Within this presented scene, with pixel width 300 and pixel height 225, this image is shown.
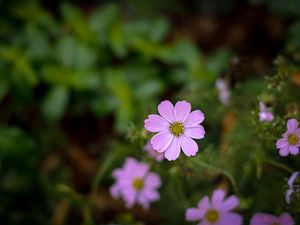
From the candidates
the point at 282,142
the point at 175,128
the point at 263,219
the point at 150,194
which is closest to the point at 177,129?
the point at 175,128

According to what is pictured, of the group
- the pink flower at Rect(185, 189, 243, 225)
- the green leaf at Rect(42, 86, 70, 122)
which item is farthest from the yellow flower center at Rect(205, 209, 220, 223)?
the green leaf at Rect(42, 86, 70, 122)

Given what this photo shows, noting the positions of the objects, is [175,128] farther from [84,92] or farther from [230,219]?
[84,92]

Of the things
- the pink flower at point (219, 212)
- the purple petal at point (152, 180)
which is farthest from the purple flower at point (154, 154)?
the pink flower at point (219, 212)

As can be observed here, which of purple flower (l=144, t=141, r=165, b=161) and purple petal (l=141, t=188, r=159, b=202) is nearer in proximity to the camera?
purple flower (l=144, t=141, r=165, b=161)

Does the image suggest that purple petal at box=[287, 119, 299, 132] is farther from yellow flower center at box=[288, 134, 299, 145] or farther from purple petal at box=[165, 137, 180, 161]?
purple petal at box=[165, 137, 180, 161]

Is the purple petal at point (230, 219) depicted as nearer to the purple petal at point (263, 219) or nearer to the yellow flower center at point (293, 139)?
the purple petal at point (263, 219)

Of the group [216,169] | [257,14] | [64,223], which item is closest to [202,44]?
[257,14]

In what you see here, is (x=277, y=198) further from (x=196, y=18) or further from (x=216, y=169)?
(x=196, y=18)

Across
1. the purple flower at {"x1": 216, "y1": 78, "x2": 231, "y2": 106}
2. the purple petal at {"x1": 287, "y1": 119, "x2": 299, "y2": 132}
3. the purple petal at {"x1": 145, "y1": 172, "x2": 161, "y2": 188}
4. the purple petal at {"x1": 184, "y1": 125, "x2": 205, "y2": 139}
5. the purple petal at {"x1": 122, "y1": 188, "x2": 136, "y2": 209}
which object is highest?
the purple flower at {"x1": 216, "y1": 78, "x2": 231, "y2": 106}
